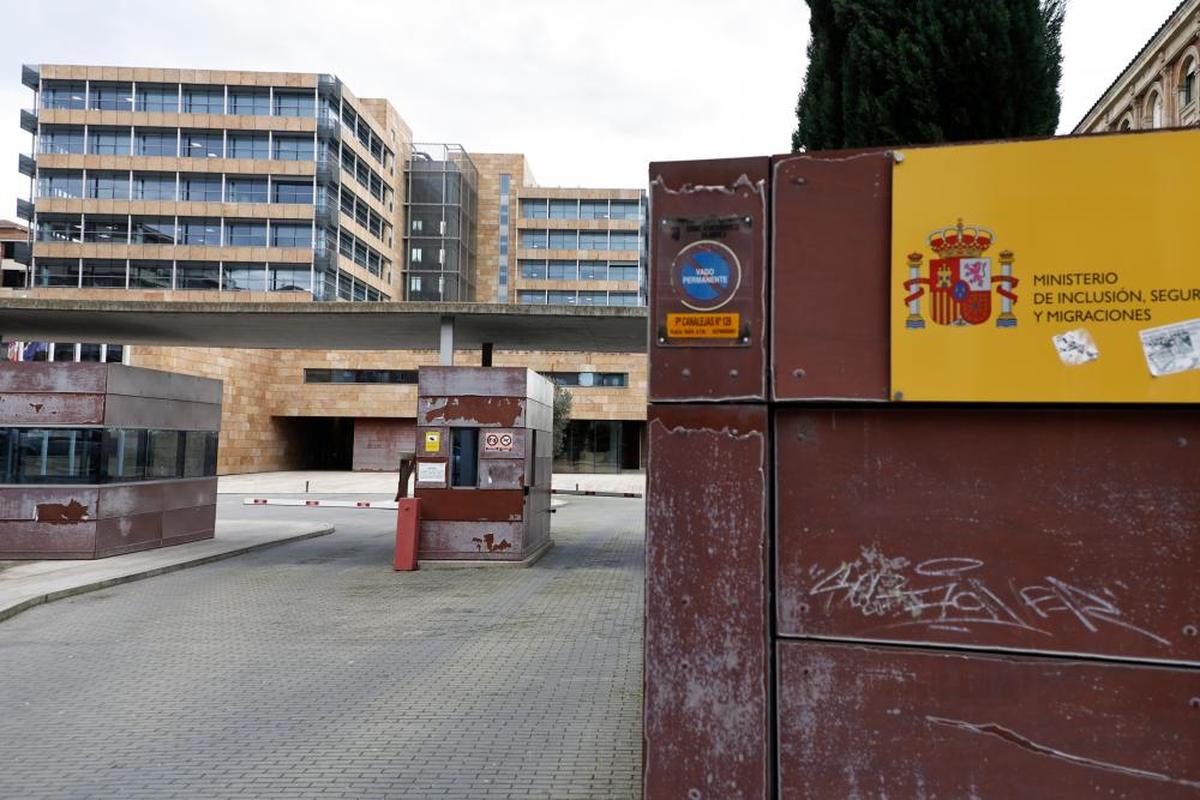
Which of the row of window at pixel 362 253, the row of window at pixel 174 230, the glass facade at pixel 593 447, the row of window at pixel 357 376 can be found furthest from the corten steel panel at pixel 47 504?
the row of window at pixel 362 253

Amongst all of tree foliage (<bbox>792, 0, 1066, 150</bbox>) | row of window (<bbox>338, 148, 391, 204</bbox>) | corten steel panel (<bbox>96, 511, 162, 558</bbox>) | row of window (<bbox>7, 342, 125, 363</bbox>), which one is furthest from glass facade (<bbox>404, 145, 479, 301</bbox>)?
tree foliage (<bbox>792, 0, 1066, 150</bbox>)

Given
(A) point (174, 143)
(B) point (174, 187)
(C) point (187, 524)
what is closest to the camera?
(C) point (187, 524)

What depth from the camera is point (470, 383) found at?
1402 cm

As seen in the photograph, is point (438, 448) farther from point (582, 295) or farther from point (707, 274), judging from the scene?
point (582, 295)

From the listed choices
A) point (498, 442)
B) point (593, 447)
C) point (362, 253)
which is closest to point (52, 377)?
point (498, 442)

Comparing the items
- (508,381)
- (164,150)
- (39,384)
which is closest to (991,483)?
(508,381)

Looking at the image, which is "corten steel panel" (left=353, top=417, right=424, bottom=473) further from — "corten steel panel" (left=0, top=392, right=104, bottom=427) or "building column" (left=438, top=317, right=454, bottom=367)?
"corten steel panel" (left=0, top=392, right=104, bottom=427)

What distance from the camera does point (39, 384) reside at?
1363cm

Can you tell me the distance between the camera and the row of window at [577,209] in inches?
3169

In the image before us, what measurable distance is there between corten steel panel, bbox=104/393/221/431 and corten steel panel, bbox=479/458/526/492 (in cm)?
585

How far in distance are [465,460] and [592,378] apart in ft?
132

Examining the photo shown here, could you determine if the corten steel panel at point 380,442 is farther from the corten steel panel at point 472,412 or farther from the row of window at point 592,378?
the corten steel panel at point 472,412

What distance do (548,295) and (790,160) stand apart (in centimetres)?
7829

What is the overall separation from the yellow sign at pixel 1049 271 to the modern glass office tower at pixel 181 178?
59.0m
